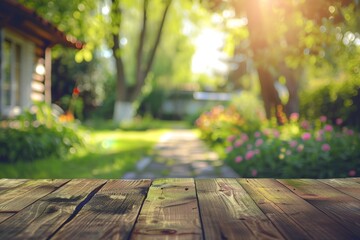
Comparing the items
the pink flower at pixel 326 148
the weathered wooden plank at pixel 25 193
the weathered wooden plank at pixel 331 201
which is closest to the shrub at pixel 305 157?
the pink flower at pixel 326 148

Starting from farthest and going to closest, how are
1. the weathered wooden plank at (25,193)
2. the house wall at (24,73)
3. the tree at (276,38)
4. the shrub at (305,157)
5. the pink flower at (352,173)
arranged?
the house wall at (24,73)
the tree at (276,38)
the shrub at (305,157)
the pink flower at (352,173)
the weathered wooden plank at (25,193)

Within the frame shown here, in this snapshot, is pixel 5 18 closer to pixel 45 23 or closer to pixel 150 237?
pixel 45 23

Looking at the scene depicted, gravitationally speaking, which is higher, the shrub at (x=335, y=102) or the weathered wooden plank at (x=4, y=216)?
the shrub at (x=335, y=102)

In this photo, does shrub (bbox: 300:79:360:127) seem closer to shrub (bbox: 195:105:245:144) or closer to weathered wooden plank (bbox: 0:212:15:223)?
shrub (bbox: 195:105:245:144)

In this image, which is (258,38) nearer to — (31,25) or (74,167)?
(74,167)

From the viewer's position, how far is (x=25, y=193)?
2287 millimetres

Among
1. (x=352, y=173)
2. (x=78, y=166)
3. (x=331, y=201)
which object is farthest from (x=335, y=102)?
(x=331, y=201)

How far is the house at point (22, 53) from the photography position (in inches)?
332

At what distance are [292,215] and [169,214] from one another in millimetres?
507

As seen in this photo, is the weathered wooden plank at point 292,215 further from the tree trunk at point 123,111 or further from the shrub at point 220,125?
the tree trunk at point 123,111

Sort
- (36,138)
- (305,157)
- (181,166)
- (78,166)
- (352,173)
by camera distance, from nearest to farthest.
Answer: (352,173) → (305,157) → (78,166) → (181,166) → (36,138)

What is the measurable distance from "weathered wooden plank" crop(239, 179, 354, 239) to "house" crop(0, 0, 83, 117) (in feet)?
22.7

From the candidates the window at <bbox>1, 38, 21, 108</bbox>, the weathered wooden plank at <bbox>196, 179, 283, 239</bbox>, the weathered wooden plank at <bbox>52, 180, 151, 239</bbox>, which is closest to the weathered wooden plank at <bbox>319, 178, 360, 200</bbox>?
Answer: the weathered wooden plank at <bbox>196, 179, 283, 239</bbox>

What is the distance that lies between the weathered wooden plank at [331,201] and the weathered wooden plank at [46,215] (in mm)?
1072
